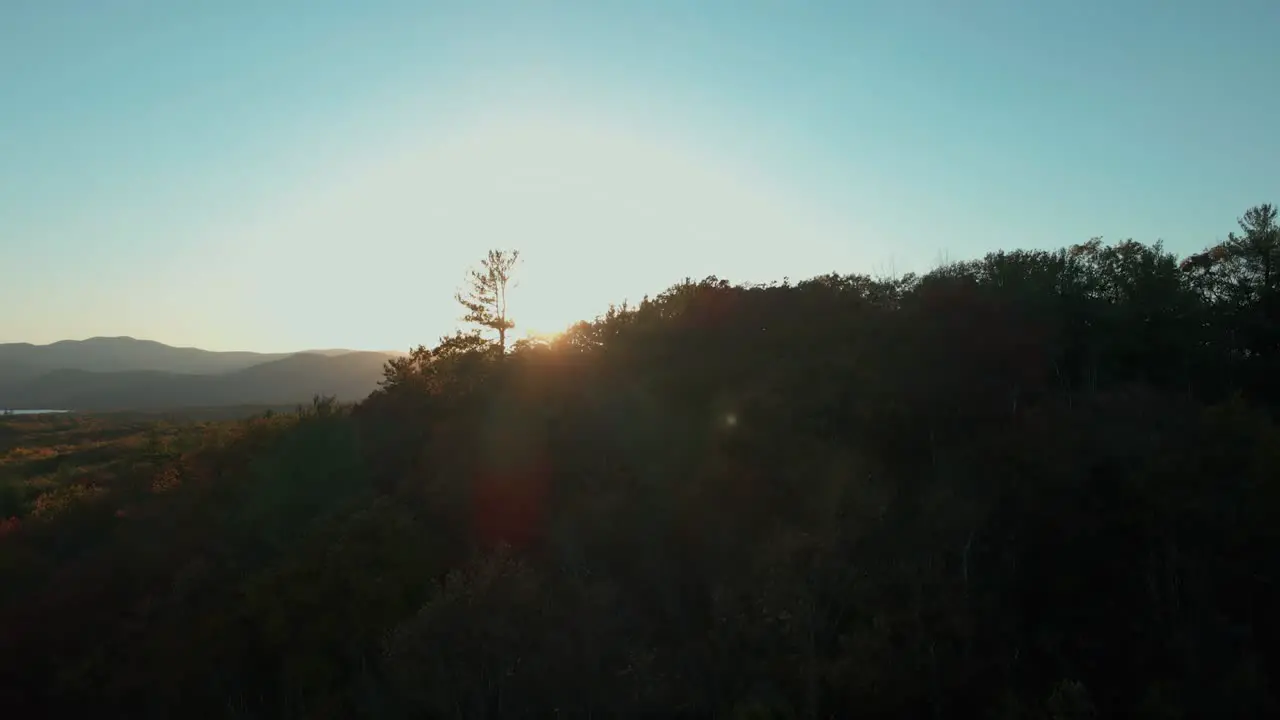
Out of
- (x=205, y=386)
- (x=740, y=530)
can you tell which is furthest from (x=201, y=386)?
(x=740, y=530)

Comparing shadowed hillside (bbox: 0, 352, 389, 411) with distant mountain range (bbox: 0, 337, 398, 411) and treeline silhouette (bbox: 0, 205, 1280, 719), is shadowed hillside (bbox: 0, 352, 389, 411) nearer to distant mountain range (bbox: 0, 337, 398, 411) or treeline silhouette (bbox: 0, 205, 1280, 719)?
distant mountain range (bbox: 0, 337, 398, 411)

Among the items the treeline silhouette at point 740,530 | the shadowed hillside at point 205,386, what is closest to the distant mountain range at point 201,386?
the shadowed hillside at point 205,386

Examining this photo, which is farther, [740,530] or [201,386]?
[201,386]

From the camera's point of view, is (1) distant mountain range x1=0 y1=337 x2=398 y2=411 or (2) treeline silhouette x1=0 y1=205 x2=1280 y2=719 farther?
(1) distant mountain range x1=0 y1=337 x2=398 y2=411

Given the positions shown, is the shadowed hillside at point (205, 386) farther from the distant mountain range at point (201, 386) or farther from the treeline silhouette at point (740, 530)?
the treeline silhouette at point (740, 530)

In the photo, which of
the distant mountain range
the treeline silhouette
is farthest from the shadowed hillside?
the treeline silhouette

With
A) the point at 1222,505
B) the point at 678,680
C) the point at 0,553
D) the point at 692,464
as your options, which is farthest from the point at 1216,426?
the point at 0,553

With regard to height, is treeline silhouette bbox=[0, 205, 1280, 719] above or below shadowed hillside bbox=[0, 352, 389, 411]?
below

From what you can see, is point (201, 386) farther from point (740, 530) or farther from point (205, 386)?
point (740, 530)
